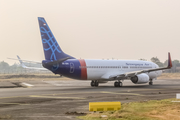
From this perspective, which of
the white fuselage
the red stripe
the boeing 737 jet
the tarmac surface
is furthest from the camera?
the white fuselage

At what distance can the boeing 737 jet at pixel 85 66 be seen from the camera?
30406 millimetres

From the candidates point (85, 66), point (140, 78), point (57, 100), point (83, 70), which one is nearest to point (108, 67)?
point (85, 66)

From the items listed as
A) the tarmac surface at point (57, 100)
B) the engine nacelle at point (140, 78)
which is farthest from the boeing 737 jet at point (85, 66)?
the tarmac surface at point (57, 100)

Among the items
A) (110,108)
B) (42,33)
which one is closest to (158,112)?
(110,108)

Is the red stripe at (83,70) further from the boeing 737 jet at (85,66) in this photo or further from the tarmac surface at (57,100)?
the tarmac surface at (57,100)

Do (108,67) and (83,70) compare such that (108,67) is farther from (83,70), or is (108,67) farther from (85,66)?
(83,70)

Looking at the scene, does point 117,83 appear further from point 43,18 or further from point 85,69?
point 43,18

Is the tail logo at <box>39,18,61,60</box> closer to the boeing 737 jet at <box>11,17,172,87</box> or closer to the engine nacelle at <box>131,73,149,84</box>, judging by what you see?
the boeing 737 jet at <box>11,17,172,87</box>

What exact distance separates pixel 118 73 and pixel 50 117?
85.0ft

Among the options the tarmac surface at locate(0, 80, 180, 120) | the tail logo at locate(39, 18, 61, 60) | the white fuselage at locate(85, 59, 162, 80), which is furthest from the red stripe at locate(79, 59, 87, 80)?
the tarmac surface at locate(0, 80, 180, 120)

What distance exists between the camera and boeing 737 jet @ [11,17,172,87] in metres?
30.4

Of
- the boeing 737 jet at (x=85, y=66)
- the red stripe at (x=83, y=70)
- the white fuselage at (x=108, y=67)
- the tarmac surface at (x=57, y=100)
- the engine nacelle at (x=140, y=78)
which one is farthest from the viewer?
the white fuselage at (x=108, y=67)

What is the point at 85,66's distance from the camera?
33.0 m

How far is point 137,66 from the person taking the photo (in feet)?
128
